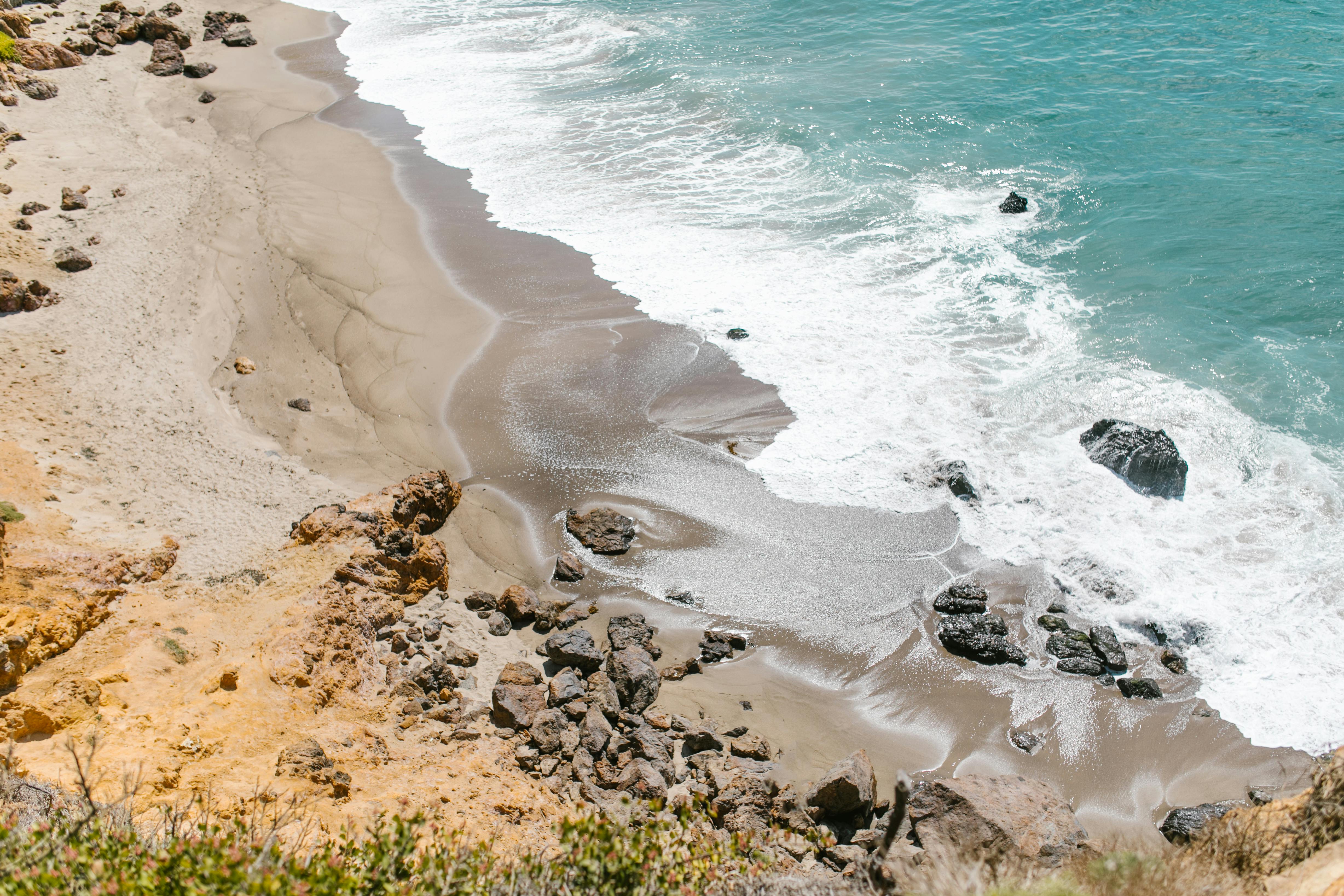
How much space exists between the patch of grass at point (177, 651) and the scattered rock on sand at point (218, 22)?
2856 centimetres

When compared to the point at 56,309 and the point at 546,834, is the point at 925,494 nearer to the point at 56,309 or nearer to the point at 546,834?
the point at 546,834

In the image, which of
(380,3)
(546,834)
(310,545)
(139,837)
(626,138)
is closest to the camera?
(139,837)

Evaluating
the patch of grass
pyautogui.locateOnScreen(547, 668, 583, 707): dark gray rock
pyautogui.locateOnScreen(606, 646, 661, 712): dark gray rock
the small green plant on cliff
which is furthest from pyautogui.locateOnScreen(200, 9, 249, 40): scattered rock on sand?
the small green plant on cliff

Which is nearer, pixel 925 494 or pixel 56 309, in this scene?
pixel 925 494

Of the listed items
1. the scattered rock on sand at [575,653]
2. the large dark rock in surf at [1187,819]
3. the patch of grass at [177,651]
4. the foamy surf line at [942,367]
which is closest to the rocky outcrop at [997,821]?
the large dark rock in surf at [1187,819]

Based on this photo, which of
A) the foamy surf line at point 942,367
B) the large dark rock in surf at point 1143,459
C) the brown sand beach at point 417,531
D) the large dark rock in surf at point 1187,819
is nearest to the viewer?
the brown sand beach at point 417,531

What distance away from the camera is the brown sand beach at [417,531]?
23.9 feet

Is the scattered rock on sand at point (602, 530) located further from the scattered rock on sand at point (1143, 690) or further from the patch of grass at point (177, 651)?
the scattered rock on sand at point (1143, 690)

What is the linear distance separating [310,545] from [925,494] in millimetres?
8256

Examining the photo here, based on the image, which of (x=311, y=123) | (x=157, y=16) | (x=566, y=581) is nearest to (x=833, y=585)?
(x=566, y=581)

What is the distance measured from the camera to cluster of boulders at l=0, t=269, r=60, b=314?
12.4 metres

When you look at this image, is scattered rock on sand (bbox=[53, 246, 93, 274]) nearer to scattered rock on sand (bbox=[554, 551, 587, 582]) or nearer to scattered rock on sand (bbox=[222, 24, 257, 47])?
scattered rock on sand (bbox=[554, 551, 587, 582])

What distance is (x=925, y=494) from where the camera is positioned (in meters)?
11.7

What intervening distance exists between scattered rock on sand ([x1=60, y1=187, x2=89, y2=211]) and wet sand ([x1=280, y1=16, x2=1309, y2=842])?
6996 millimetres
